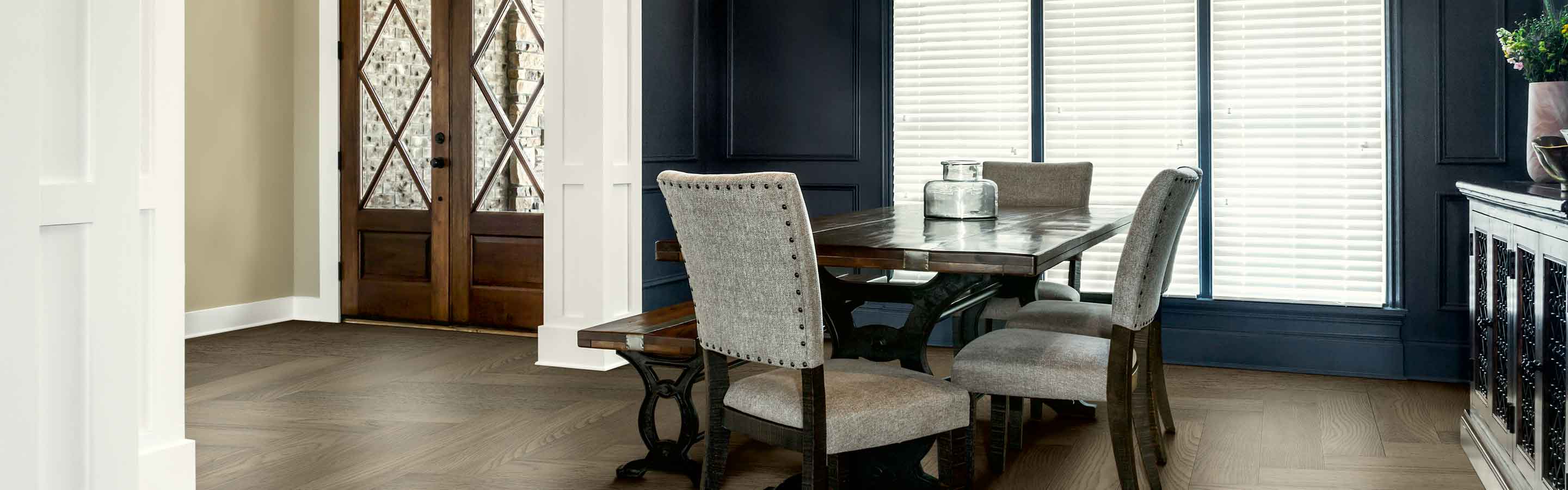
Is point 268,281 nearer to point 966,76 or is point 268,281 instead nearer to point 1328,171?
point 966,76

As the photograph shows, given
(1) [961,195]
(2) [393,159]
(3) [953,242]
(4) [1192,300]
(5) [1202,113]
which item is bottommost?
(4) [1192,300]

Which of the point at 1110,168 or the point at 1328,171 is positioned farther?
the point at 1110,168

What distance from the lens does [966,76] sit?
5363 millimetres

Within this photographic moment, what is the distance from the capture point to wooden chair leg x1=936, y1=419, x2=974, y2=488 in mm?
2490

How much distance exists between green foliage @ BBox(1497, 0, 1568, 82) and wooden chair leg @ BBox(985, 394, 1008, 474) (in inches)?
86.0

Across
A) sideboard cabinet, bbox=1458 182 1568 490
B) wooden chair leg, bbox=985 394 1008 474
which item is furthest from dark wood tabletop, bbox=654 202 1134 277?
sideboard cabinet, bbox=1458 182 1568 490

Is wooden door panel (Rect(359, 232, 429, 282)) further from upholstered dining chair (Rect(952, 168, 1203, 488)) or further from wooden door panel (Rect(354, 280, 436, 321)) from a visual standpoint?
upholstered dining chair (Rect(952, 168, 1203, 488))

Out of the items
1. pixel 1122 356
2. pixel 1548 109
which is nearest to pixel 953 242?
pixel 1122 356

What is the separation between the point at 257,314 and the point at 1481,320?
561 centimetres

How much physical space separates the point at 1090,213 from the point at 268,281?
4.50 meters

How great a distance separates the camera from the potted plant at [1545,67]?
364 cm
